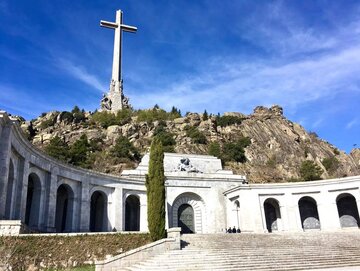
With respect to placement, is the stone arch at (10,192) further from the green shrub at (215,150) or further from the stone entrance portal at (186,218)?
the green shrub at (215,150)

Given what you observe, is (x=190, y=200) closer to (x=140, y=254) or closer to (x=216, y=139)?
(x=140, y=254)

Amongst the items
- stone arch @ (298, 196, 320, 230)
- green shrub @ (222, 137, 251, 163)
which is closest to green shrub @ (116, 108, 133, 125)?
green shrub @ (222, 137, 251, 163)

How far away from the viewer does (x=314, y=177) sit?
53688mm

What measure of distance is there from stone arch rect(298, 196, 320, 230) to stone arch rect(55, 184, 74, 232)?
72.7ft

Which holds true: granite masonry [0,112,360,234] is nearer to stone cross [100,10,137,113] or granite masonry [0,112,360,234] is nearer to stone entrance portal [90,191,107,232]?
stone entrance portal [90,191,107,232]

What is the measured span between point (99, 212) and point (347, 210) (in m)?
23.9

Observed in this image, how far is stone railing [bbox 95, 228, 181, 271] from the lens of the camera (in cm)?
1563

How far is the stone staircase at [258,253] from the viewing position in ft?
50.3

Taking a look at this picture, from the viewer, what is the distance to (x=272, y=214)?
34.0 m

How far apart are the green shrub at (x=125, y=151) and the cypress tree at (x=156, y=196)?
37220 millimetres

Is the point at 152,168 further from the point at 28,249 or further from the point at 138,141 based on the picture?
the point at 138,141

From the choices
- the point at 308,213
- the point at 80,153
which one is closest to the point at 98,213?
the point at 308,213


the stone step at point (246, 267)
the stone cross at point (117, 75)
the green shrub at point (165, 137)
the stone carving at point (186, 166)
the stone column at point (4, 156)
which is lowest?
the stone step at point (246, 267)

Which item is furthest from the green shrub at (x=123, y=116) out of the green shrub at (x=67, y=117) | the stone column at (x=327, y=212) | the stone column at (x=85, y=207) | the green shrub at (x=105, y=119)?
the stone column at (x=327, y=212)
